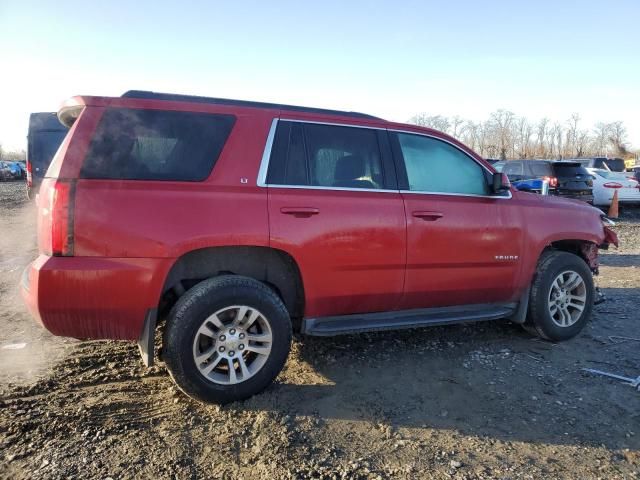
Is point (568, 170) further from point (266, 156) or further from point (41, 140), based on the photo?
point (41, 140)

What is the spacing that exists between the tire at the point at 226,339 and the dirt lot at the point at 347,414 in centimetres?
16

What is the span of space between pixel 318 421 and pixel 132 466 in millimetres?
1095

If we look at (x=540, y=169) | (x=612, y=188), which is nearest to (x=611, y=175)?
(x=612, y=188)

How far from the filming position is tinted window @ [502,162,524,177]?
1538 centimetres

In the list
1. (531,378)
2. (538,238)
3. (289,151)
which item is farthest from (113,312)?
(538,238)

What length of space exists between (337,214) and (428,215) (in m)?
0.82

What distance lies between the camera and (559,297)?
4.69 m

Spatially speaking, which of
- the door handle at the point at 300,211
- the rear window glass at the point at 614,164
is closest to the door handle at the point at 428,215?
the door handle at the point at 300,211

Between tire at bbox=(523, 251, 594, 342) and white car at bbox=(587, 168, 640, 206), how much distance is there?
1245cm

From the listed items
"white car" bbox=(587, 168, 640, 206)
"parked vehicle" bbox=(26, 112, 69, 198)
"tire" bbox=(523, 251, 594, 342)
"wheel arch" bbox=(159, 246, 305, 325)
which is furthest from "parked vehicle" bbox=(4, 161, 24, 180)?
"tire" bbox=(523, 251, 594, 342)

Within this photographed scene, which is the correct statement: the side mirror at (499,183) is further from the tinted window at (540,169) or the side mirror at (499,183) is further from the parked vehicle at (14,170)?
the parked vehicle at (14,170)

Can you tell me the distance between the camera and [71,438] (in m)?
2.88

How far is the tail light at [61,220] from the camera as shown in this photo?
9.68 feet

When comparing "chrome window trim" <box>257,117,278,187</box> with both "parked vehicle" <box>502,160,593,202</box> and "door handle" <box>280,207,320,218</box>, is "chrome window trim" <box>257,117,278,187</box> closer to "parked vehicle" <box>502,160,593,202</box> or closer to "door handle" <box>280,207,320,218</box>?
"door handle" <box>280,207,320,218</box>
